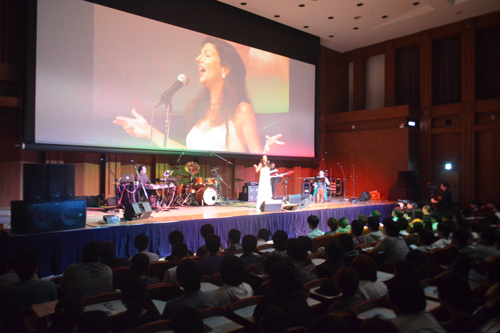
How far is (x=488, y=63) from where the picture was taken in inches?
449

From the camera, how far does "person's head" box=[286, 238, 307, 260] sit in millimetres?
3104

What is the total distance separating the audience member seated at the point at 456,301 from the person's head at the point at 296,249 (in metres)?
1.22

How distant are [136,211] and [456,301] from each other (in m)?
5.08

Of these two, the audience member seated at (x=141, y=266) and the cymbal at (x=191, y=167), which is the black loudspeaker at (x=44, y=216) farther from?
the cymbal at (x=191, y=167)

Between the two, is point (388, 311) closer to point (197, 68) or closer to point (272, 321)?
point (272, 321)

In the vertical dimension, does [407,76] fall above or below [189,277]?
above

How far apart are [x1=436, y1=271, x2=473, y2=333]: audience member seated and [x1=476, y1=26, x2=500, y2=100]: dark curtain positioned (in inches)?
459

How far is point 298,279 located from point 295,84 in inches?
406

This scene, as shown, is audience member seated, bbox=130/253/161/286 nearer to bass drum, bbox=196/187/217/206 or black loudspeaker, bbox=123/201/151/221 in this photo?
black loudspeaker, bbox=123/201/151/221

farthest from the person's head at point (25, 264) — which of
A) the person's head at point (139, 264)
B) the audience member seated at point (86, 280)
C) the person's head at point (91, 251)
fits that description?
the person's head at point (139, 264)

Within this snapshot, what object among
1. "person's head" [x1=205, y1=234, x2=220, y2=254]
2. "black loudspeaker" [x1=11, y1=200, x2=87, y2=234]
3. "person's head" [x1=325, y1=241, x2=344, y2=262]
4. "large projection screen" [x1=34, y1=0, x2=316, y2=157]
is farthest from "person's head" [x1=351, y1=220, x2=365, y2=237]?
"large projection screen" [x1=34, y1=0, x2=316, y2=157]

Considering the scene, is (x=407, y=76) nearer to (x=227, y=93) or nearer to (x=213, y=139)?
(x=227, y=93)

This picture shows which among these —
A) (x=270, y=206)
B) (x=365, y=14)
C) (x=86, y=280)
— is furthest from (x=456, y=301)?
(x=365, y=14)

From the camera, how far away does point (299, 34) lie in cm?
1260
